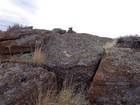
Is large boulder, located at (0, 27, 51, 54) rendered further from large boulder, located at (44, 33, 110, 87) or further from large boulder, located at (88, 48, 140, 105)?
large boulder, located at (88, 48, 140, 105)

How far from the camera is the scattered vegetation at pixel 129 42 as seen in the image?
853 cm

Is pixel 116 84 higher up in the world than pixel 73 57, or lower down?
lower down

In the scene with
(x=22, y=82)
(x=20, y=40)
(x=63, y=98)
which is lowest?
(x=63, y=98)

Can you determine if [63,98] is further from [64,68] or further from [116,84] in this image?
[116,84]

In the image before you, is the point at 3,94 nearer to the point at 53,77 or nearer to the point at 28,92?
the point at 28,92

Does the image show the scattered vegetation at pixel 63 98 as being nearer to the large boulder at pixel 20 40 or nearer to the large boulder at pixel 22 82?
the large boulder at pixel 22 82

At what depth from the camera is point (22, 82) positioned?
6305 millimetres

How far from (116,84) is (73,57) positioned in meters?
1.50

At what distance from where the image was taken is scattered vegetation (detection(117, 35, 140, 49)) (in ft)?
28.0

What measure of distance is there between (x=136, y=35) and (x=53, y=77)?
3.76 m

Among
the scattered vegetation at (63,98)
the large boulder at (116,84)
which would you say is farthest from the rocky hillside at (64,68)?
the scattered vegetation at (63,98)

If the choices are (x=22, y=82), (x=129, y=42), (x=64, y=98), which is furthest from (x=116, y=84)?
(x=129, y=42)

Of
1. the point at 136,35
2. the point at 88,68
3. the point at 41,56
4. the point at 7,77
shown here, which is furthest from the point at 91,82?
the point at 136,35

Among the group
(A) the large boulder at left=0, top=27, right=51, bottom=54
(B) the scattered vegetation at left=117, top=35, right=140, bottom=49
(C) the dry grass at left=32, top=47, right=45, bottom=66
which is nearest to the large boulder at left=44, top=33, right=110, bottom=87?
(C) the dry grass at left=32, top=47, right=45, bottom=66
